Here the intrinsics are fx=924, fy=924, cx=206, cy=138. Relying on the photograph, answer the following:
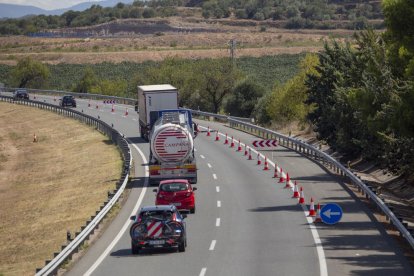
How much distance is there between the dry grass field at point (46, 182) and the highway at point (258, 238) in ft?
8.09

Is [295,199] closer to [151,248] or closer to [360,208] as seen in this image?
[360,208]

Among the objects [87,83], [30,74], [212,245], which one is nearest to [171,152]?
[212,245]

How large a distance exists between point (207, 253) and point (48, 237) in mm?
10312

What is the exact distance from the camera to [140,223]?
25234mm

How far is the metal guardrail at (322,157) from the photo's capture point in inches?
1056

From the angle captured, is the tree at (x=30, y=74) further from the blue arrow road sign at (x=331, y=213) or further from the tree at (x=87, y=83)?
the blue arrow road sign at (x=331, y=213)

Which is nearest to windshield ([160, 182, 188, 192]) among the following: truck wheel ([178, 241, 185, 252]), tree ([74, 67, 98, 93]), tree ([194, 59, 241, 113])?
truck wheel ([178, 241, 185, 252])

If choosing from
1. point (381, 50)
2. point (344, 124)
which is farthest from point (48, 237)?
point (344, 124)

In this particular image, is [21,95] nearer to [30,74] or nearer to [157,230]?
[30,74]

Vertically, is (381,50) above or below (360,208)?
above

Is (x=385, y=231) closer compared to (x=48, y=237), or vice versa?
(x=385, y=231)

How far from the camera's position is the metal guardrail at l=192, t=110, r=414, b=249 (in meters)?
26.8

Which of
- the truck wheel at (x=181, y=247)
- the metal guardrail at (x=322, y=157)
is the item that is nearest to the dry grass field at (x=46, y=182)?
the truck wheel at (x=181, y=247)

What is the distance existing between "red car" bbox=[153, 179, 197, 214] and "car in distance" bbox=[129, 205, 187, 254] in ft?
22.6
